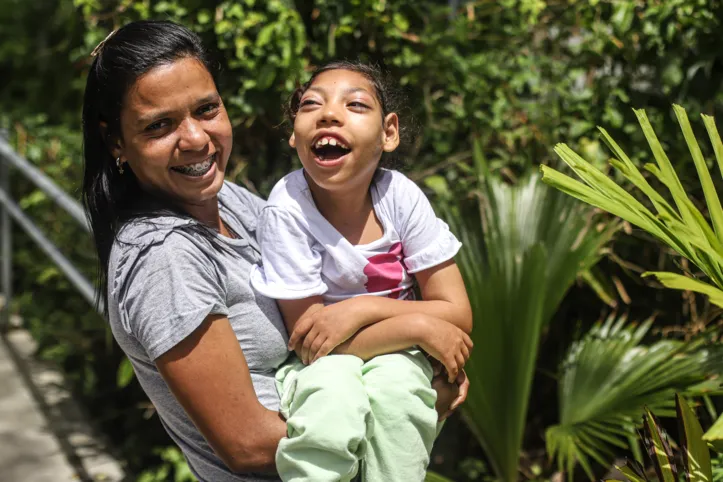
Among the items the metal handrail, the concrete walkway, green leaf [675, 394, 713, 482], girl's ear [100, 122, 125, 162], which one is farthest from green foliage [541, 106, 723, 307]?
the concrete walkway

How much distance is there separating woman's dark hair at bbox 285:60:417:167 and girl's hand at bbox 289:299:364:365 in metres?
0.49

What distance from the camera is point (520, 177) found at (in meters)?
3.56

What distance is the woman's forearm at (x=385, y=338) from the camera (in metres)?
1.80

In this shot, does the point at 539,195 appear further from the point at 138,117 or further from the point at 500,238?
the point at 138,117

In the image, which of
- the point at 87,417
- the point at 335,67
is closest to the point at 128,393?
the point at 87,417

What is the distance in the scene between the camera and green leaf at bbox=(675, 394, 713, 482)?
1.73 meters

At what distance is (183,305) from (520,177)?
2197mm

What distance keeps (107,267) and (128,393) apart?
8.43ft

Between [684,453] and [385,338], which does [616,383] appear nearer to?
[684,453]

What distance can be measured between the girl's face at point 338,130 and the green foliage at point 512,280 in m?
0.96

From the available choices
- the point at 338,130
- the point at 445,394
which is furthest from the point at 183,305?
the point at 445,394

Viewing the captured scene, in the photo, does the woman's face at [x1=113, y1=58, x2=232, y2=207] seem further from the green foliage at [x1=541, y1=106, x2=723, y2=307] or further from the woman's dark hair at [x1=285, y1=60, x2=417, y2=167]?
the green foliage at [x1=541, y1=106, x2=723, y2=307]

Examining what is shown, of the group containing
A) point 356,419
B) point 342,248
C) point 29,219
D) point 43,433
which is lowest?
point 43,433

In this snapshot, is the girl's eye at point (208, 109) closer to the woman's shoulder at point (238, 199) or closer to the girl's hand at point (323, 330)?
the woman's shoulder at point (238, 199)
